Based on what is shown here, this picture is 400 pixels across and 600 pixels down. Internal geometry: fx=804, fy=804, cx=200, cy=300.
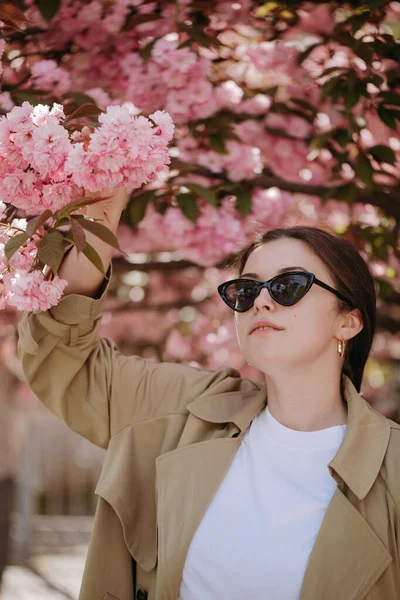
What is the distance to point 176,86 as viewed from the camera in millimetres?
3033

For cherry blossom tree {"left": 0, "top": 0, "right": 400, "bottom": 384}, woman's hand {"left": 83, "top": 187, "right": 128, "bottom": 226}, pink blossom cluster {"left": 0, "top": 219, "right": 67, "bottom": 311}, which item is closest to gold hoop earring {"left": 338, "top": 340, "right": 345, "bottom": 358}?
cherry blossom tree {"left": 0, "top": 0, "right": 400, "bottom": 384}

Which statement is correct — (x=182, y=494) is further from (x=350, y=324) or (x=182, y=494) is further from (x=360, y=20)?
(x=360, y=20)

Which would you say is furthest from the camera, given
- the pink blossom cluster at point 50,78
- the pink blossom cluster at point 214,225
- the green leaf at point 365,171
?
the pink blossom cluster at point 214,225

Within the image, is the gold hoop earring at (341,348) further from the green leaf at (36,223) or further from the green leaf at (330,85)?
the green leaf at (330,85)

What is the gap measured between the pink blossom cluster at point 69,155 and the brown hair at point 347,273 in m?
0.58

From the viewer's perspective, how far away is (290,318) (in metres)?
1.94

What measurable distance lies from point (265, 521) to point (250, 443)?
0.24m

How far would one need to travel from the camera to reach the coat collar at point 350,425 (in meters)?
1.85

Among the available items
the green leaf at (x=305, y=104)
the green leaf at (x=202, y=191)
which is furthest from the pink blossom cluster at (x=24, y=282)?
the green leaf at (x=305, y=104)

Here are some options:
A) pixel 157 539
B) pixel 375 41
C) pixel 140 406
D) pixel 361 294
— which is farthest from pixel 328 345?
pixel 375 41

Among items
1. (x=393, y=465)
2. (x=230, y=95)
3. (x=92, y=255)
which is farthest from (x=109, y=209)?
(x=230, y=95)

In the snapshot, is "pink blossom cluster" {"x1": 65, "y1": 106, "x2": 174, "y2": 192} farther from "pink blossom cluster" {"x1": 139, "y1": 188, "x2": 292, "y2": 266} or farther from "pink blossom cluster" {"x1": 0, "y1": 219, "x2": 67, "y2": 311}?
"pink blossom cluster" {"x1": 139, "y1": 188, "x2": 292, "y2": 266}

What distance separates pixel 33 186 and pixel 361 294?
3.03 feet

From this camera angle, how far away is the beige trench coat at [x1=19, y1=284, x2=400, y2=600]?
5.86ft
